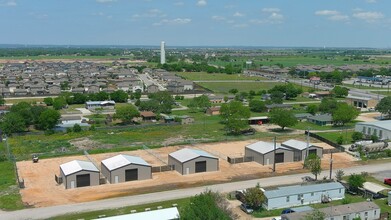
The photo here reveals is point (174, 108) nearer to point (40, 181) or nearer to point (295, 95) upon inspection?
point (295, 95)

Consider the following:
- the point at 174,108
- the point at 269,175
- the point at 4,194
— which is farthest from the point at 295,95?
the point at 4,194

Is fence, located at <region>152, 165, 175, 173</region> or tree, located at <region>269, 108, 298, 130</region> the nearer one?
fence, located at <region>152, 165, 175, 173</region>

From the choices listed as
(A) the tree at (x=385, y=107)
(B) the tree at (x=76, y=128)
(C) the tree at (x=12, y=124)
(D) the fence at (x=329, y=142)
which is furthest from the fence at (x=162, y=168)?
(A) the tree at (x=385, y=107)

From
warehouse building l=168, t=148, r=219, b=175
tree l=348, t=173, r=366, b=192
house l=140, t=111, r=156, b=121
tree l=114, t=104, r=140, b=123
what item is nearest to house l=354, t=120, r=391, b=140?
tree l=348, t=173, r=366, b=192

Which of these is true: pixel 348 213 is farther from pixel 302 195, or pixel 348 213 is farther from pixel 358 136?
pixel 358 136

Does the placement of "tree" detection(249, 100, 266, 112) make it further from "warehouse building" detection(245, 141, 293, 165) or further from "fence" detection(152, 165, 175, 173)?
"fence" detection(152, 165, 175, 173)
